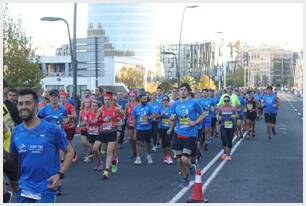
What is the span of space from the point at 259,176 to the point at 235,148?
632 cm

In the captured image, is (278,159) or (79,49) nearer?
(278,159)

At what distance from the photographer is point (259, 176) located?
12141 mm

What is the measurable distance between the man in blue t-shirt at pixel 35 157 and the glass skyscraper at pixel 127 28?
153724 mm

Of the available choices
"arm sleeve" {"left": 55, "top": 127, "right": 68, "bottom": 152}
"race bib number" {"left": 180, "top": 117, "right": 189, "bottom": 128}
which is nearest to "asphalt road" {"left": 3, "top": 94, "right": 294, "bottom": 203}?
"race bib number" {"left": 180, "top": 117, "right": 189, "bottom": 128}

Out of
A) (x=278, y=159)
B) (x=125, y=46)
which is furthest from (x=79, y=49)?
(x=125, y=46)

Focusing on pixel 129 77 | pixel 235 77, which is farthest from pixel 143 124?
Result: pixel 235 77

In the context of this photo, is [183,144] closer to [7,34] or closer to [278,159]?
[278,159]

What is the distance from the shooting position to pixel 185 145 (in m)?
10.9

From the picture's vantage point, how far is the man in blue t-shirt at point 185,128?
10.9 metres

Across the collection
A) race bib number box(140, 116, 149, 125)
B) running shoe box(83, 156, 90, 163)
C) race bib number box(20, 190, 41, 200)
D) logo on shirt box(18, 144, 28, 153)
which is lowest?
running shoe box(83, 156, 90, 163)

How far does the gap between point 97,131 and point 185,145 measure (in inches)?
134

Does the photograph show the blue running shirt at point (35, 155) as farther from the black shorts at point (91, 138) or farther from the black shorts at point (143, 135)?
the black shorts at point (143, 135)

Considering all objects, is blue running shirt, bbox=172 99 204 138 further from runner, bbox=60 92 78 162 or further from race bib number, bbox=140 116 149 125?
race bib number, bbox=140 116 149 125

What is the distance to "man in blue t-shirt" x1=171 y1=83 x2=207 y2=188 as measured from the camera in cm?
1086
